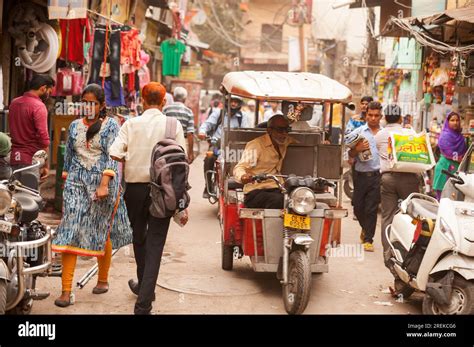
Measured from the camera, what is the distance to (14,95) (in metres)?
11.8

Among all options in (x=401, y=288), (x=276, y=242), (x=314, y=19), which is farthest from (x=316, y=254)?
(x=314, y=19)

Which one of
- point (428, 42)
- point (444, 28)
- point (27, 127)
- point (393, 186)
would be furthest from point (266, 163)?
point (444, 28)

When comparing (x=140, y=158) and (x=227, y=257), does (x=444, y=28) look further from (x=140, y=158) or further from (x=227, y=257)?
(x=140, y=158)

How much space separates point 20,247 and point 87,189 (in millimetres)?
1207

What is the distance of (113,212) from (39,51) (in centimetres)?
534

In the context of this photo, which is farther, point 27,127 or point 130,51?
point 130,51

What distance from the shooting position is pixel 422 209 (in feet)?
22.2

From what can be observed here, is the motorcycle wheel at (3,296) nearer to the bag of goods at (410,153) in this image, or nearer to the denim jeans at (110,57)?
the bag of goods at (410,153)

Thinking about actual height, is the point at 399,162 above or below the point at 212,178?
above

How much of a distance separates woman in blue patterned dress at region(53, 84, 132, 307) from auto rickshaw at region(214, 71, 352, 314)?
1373mm

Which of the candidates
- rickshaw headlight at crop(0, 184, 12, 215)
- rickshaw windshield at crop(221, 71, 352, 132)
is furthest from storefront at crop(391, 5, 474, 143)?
rickshaw headlight at crop(0, 184, 12, 215)

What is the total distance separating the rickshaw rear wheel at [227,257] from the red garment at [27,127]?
255 centimetres

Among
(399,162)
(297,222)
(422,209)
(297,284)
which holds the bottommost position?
(297,284)
